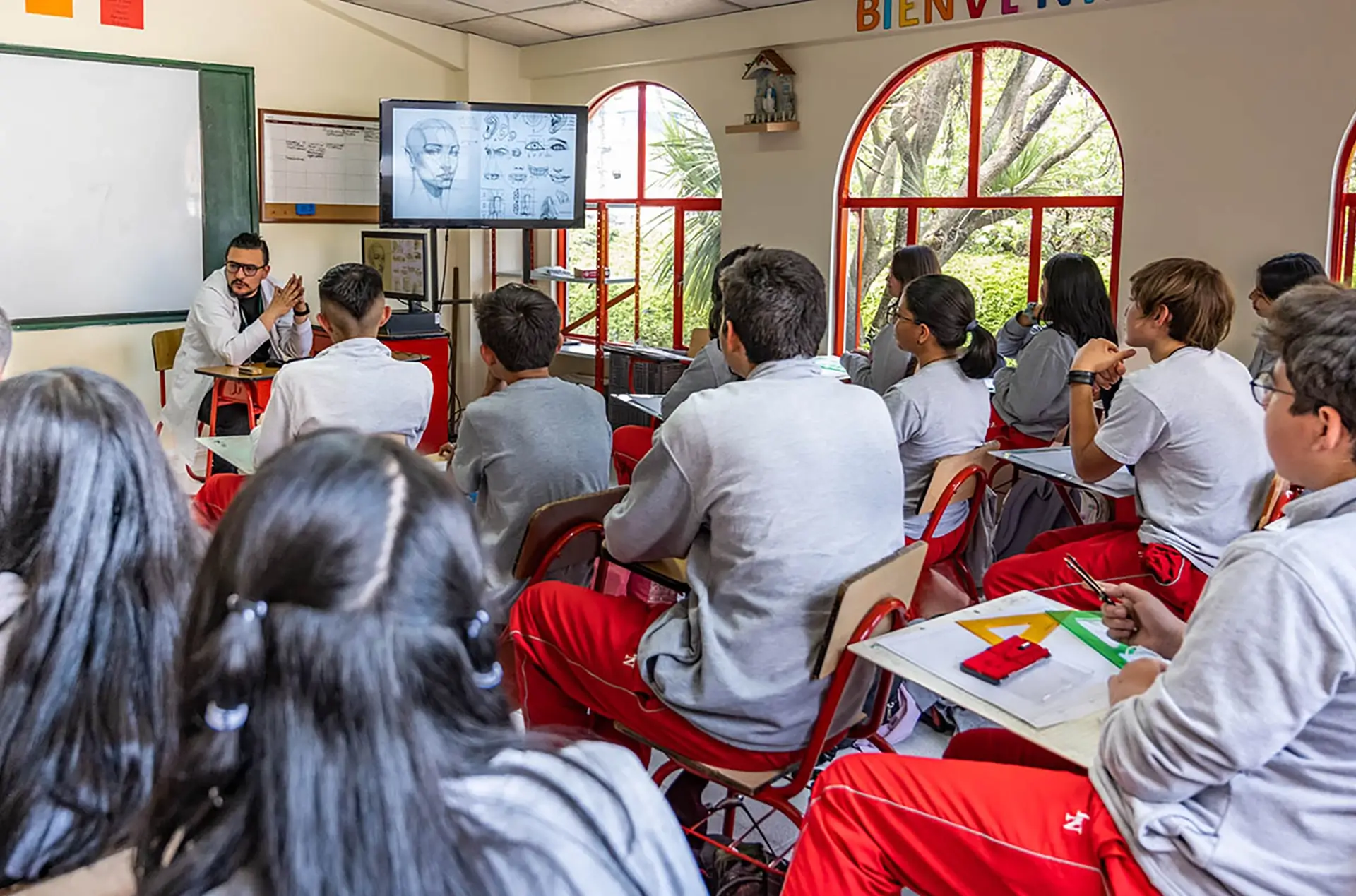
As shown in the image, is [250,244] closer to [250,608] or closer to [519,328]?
[519,328]

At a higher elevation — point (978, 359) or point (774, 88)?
point (774, 88)

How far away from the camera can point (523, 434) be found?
103 inches

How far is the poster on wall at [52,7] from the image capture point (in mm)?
5125

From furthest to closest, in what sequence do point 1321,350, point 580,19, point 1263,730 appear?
point 580,19
point 1321,350
point 1263,730

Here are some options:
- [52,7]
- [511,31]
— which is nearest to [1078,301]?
[511,31]

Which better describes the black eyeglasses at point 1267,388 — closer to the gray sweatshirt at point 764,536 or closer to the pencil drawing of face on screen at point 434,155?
the gray sweatshirt at point 764,536

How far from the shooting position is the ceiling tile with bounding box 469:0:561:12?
19.4 ft

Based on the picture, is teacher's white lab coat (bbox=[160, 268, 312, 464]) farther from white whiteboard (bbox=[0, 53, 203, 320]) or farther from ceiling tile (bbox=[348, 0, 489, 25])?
ceiling tile (bbox=[348, 0, 489, 25])

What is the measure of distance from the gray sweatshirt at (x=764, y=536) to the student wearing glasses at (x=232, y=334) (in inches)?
136

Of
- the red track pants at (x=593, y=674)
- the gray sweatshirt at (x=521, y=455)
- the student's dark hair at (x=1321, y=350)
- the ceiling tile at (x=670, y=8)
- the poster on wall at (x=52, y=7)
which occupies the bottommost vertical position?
the red track pants at (x=593, y=674)

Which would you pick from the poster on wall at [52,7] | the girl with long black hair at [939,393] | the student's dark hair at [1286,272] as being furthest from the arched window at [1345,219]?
the poster on wall at [52,7]

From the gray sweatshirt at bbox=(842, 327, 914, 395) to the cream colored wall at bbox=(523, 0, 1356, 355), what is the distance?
46.3 inches

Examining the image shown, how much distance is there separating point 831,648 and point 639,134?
5516 millimetres

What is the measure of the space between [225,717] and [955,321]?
2.74 meters
